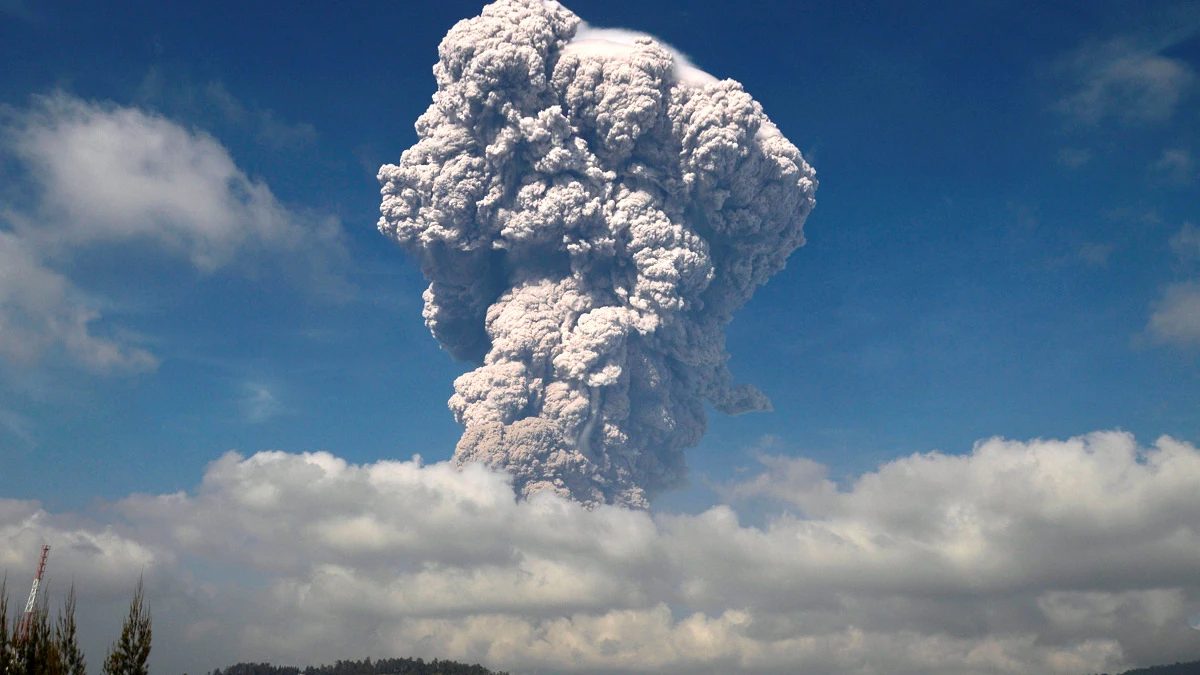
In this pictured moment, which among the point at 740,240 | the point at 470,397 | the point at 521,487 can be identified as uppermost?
the point at 740,240

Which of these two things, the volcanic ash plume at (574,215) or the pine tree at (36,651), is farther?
the volcanic ash plume at (574,215)

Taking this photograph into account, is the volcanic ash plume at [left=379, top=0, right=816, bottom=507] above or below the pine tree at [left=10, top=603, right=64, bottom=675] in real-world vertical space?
above

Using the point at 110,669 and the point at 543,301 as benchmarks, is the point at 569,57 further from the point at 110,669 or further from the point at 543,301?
the point at 110,669

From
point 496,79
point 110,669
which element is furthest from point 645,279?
point 110,669

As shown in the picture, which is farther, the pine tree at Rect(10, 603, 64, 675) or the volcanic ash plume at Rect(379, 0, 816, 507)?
the volcanic ash plume at Rect(379, 0, 816, 507)

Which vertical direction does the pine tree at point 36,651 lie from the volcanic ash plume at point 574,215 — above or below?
below

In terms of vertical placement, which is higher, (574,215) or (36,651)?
(574,215)

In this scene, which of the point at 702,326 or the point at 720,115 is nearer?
the point at 720,115

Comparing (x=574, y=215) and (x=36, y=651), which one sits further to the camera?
(x=574, y=215)
